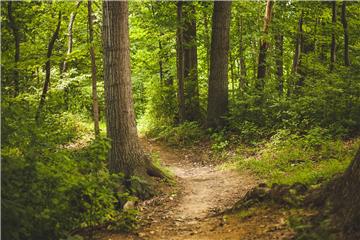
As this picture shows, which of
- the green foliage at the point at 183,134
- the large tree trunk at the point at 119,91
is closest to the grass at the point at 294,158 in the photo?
the large tree trunk at the point at 119,91

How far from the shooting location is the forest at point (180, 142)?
17.0 feet

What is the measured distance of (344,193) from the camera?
16.9ft

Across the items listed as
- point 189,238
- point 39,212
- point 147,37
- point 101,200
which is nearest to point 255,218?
point 189,238

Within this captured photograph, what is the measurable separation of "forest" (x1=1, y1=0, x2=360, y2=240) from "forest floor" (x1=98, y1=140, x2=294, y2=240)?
0.03 m

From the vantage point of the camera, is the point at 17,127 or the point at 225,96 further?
the point at 225,96

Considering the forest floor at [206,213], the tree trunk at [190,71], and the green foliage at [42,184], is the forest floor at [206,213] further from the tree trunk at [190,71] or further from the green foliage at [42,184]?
the tree trunk at [190,71]

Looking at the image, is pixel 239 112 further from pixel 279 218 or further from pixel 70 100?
pixel 70 100

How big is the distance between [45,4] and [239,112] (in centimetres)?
736

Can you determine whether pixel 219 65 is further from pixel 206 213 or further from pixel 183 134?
pixel 206 213

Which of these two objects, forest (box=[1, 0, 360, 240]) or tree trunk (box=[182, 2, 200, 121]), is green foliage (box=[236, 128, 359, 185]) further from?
tree trunk (box=[182, 2, 200, 121])

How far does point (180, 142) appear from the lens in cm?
1564

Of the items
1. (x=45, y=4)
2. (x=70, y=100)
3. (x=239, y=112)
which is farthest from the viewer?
(x=70, y=100)

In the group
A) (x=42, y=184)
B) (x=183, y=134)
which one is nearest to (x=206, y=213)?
(x=42, y=184)

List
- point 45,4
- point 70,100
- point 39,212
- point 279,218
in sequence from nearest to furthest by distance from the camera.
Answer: point 39,212 < point 279,218 < point 45,4 < point 70,100
